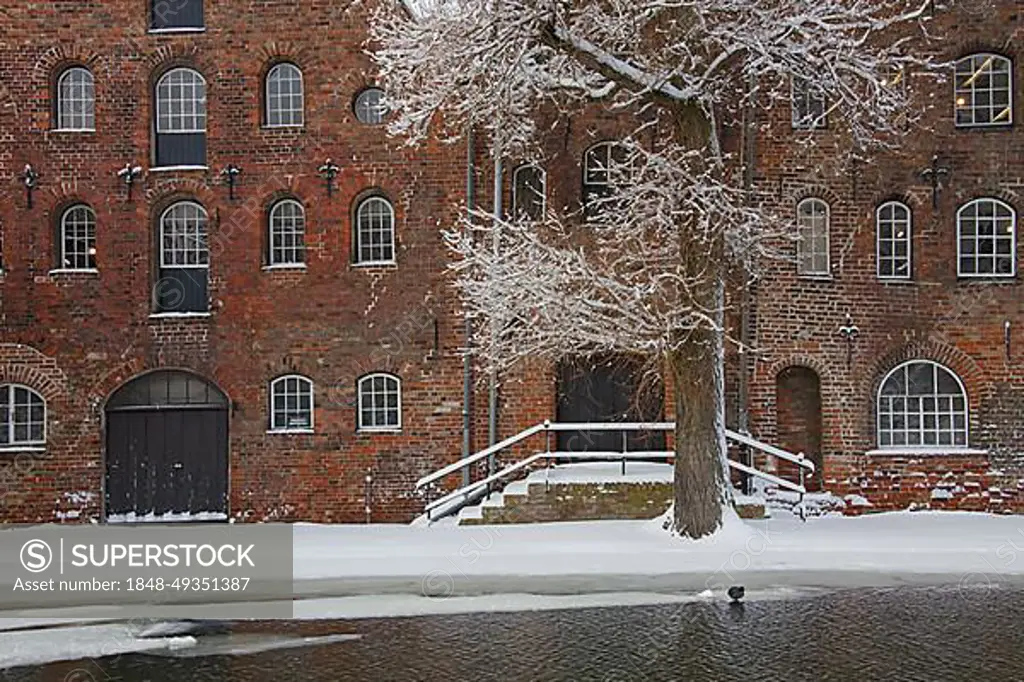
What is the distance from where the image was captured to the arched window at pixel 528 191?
2080 centimetres

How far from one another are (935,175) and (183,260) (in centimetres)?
1276

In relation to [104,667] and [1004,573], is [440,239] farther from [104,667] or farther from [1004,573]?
[104,667]

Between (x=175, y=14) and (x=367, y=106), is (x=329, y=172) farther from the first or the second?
(x=175, y=14)

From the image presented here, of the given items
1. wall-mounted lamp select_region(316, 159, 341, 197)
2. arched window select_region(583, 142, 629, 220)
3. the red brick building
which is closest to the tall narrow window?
the red brick building

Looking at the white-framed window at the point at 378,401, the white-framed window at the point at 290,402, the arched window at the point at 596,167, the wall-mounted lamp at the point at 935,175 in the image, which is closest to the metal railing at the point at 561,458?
the white-framed window at the point at 378,401

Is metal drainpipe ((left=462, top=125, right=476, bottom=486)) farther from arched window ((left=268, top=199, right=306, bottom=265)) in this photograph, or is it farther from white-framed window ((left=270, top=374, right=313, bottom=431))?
arched window ((left=268, top=199, right=306, bottom=265))

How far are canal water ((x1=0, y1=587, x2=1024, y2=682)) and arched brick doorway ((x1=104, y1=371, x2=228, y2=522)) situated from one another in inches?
383

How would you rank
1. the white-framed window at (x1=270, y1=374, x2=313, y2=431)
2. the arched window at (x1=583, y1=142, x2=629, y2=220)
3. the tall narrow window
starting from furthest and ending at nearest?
the tall narrow window
the white-framed window at (x1=270, y1=374, x2=313, y2=431)
the arched window at (x1=583, y1=142, x2=629, y2=220)

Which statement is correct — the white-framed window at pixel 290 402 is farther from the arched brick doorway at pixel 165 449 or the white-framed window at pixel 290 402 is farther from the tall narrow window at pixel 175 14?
the tall narrow window at pixel 175 14

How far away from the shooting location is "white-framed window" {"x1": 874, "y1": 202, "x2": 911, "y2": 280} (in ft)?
67.8

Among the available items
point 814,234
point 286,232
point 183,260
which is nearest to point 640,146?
point 814,234

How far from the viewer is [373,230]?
21.3 meters

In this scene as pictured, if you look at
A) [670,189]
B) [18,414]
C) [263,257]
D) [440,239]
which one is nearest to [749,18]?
[670,189]

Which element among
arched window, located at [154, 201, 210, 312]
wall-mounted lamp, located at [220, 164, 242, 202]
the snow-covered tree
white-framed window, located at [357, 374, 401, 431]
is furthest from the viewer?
arched window, located at [154, 201, 210, 312]
